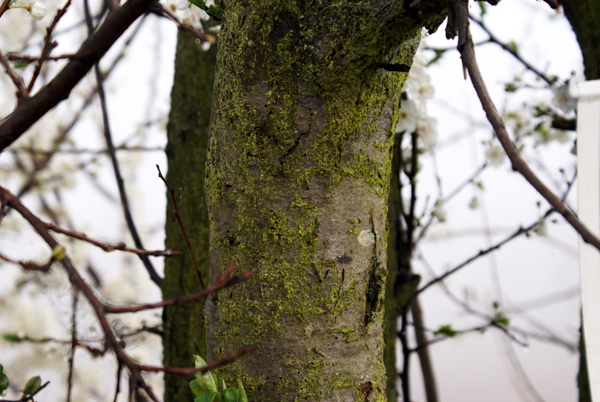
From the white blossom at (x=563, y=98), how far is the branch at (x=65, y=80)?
44.5 inches

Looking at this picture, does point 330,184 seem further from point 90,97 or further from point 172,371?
point 90,97

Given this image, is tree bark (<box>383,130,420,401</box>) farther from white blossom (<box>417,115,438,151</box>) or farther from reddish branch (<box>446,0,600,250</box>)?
reddish branch (<box>446,0,600,250</box>)

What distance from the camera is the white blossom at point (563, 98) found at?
1201 mm

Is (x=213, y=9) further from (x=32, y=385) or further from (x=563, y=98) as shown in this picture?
(x=563, y=98)

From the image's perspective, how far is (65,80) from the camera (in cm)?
54

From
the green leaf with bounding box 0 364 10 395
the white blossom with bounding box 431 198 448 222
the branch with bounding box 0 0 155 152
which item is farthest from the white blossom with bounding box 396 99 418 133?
the green leaf with bounding box 0 364 10 395

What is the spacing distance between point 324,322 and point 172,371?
208 mm

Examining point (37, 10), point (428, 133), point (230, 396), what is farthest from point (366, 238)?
point (428, 133)

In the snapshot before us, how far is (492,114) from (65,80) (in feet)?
1.64

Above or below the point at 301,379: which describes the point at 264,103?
above

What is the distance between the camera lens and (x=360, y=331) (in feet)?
1.62

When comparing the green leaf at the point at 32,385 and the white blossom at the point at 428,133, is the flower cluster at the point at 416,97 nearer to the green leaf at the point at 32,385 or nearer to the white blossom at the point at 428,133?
the white blossom at the point at 428,133

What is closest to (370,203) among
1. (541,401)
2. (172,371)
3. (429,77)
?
(172,371)

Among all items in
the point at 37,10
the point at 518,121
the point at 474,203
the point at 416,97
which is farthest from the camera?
the point at 518,121
